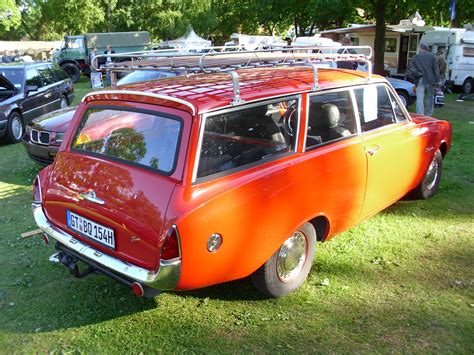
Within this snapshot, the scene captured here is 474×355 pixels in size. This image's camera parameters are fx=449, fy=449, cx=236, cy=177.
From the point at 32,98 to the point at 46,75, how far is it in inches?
49.2

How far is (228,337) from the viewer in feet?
9.96

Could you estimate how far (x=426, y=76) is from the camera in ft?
32.5

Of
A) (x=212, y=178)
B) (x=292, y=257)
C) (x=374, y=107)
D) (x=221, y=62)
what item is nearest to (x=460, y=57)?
(x=374, y=107)

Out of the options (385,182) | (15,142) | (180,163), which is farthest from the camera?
Result: (15,142)

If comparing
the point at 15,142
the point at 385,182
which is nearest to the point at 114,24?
the point at 15,142

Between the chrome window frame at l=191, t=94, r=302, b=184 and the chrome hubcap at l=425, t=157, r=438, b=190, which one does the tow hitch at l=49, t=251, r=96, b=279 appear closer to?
the chrome window frame at l=191, t=94, r=302, b=184

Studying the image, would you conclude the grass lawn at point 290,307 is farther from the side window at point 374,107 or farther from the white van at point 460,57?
the white van at point 460,57

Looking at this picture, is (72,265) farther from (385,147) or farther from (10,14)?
(10,14)

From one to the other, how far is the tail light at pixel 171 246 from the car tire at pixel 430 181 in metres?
3.60

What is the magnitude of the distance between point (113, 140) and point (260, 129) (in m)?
1.09

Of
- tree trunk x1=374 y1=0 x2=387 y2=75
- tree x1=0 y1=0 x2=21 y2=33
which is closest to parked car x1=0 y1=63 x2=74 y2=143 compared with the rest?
tree trunk x1=374 y1=0 x2=387 y2=75

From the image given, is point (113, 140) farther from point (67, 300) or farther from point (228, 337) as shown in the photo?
point (228, 337)

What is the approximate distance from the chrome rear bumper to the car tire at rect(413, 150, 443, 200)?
3.62 metres

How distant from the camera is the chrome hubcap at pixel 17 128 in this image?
9.28 metres
